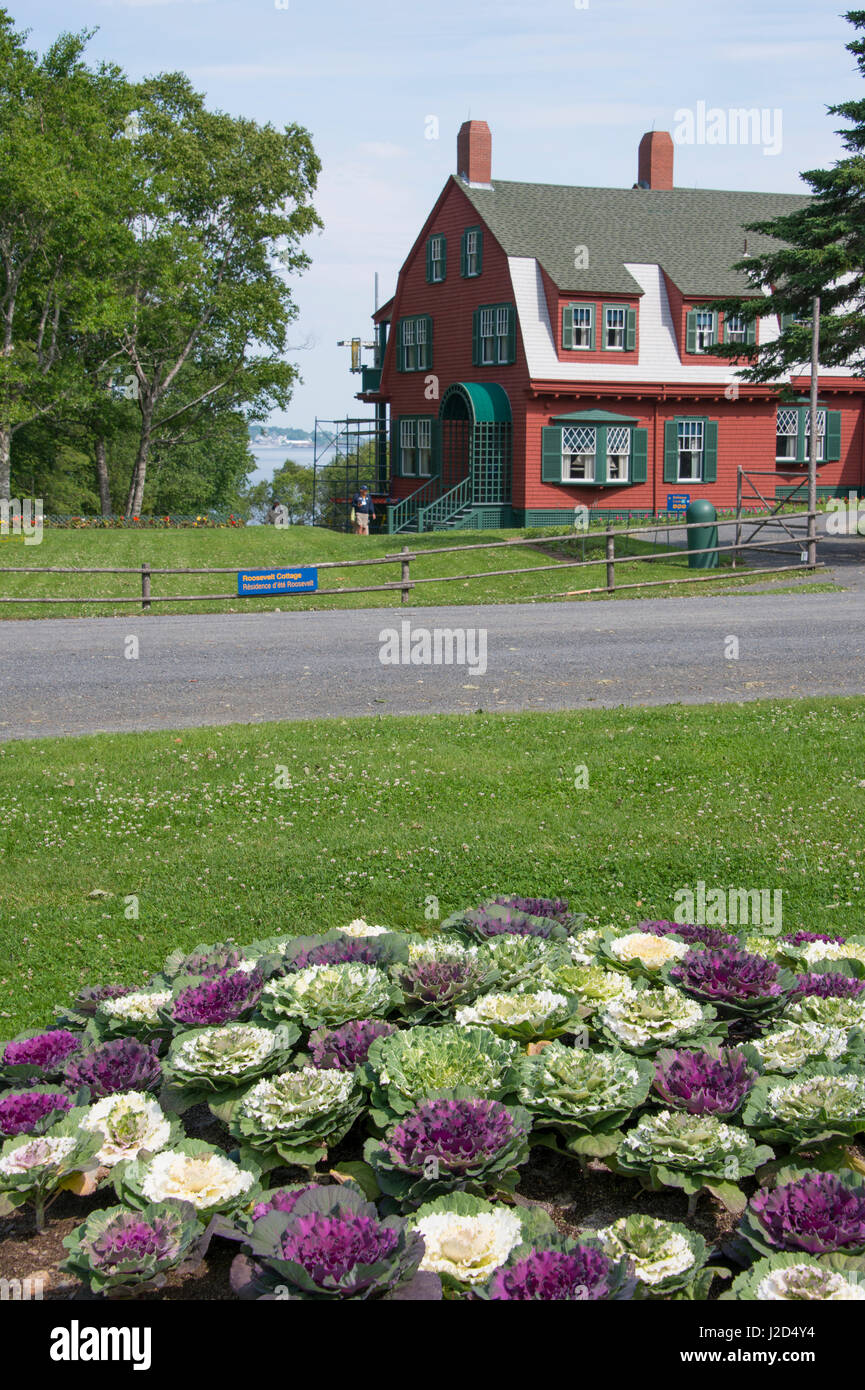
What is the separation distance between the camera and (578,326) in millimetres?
39406

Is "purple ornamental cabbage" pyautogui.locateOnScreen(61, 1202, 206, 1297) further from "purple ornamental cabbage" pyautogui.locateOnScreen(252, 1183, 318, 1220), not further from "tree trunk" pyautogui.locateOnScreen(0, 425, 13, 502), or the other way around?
"tree trunk" pyautogui.locateOnScreen(0, 425, 13, 502)

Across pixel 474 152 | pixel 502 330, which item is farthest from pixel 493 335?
pixel 474 152

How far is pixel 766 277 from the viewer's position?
28.5m

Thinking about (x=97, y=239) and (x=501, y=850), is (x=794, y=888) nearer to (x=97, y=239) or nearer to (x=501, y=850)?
(x=501, y=850)

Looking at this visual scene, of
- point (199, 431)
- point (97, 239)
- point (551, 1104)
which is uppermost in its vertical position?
point (97, 239)

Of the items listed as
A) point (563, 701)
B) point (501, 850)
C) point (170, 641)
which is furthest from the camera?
point (170, 641)

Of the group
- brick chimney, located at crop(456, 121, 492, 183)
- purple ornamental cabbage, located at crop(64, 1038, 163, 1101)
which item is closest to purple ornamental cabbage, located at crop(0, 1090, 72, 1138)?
purple ornamental cabbage, located at crop(64, 1038, 163, 1101)

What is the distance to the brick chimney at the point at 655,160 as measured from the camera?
155 feet

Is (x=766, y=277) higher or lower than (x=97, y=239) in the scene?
lower

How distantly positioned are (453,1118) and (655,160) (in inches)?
1967

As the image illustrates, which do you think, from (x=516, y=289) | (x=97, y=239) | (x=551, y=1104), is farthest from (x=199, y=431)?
(x=551, y=1104)

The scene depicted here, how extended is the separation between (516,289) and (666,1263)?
3878 centimetres

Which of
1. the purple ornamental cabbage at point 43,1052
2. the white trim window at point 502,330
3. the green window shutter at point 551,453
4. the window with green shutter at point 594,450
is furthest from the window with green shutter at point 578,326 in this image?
the purple ornamental cabbage at point 43,1052

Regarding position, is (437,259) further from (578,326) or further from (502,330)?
(578,326)
